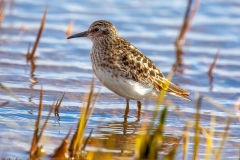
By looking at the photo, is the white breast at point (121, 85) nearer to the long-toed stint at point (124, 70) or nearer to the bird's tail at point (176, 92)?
the long-toed stint at point (124, 70)

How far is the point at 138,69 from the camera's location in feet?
29.1

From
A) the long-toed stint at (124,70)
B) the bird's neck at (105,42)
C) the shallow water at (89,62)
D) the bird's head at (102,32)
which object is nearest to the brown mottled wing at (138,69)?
the long-toed stint at (124,70)

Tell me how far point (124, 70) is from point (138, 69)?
28cm

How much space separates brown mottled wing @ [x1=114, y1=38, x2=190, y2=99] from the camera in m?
8.77

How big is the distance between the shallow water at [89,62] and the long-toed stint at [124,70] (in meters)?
0.42

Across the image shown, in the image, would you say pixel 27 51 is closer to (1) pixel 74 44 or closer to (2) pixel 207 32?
(1) pixel 74 44

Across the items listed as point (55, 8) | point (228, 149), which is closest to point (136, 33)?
point (55, 8)

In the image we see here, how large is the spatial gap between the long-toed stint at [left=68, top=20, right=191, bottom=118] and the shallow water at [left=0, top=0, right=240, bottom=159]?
1.37 feet

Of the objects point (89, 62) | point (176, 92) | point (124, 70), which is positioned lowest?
point (89, 62)

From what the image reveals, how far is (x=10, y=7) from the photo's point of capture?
14.2 m

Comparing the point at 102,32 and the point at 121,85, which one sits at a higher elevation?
the point at 102,32

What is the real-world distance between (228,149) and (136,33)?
6.58 meters

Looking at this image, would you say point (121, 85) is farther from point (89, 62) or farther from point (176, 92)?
point (89, 62)

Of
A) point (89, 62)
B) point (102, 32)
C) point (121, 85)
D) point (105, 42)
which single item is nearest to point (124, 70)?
point (121, 85)
